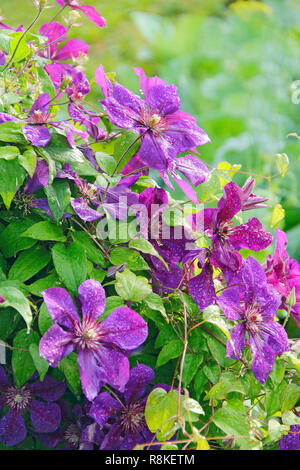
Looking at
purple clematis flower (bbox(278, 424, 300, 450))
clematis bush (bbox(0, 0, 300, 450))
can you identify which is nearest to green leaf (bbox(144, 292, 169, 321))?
clematis bush (bbox(0, 0, 300, 450))

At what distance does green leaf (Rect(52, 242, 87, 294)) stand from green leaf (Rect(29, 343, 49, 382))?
7 cm

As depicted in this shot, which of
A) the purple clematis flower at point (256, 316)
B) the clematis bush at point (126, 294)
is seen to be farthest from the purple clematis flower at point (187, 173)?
the purple clematis flower at point (256, 316)

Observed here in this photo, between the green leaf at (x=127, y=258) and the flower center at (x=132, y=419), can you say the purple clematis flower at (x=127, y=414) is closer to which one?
the flower center at (x=132, y=419)

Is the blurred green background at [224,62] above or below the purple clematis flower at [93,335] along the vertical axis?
above

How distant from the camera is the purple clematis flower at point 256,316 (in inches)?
21.9

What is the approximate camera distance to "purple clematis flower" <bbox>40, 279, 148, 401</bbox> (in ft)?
1.58

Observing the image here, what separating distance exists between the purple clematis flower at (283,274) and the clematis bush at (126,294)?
0.04 meters

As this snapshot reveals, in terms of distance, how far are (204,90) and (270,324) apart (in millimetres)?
2305

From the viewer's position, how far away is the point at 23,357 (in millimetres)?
523

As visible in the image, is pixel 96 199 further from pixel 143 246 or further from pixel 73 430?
pixel 73 430

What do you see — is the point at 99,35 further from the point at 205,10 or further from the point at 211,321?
the point at 211,321

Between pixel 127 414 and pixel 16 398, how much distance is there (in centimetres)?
12

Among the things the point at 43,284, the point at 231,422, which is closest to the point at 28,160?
the point at 43,284
